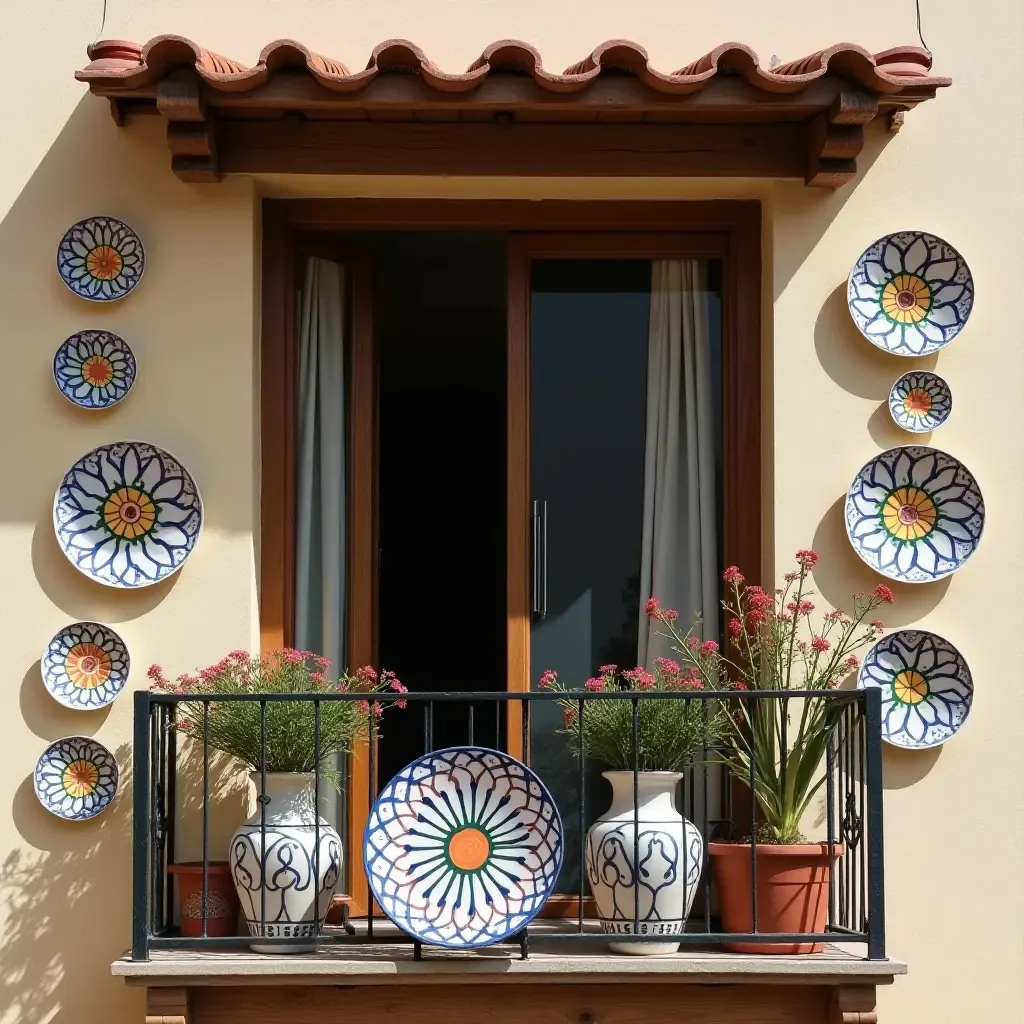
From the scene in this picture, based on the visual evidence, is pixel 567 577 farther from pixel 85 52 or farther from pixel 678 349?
pixel 85 52

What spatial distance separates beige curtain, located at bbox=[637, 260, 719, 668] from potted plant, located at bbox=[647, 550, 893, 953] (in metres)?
0.17

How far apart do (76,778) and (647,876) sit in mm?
1752

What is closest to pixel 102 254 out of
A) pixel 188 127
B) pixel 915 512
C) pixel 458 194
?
pixel 188 127

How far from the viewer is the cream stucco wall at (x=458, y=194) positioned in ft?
17.3

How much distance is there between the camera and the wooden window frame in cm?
→ 566

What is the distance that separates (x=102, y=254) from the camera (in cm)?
549

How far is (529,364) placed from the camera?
5.80 m

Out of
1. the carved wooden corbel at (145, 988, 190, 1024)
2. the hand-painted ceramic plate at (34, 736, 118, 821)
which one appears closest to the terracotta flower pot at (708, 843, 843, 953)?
the carved wooden corbel at (145, 988, 190, 1024)

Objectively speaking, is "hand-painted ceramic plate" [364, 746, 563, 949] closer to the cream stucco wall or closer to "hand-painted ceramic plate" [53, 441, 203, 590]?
the cream stucco wall

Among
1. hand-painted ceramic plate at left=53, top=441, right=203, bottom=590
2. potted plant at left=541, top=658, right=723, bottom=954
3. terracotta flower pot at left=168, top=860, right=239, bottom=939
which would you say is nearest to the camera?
potted plant at left=541, top=658, right=723, bottom=954

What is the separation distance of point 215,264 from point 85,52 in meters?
0.82

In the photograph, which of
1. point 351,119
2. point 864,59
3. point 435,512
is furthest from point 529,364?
point 435,512

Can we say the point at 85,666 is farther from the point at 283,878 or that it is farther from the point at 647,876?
the point at 647,876

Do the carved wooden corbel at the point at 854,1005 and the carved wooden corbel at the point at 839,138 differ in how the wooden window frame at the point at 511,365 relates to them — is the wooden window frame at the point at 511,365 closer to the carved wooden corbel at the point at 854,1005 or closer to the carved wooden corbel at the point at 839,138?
the carved wooden corbel at the point at 839,138
